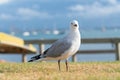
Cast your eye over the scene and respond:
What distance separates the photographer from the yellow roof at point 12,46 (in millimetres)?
16203

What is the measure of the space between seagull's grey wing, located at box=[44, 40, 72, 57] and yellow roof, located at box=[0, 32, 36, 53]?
805 centimetres

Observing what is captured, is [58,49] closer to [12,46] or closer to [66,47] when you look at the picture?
[66,47]

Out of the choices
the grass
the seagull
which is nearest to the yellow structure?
the grass

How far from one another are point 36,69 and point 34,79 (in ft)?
5.00

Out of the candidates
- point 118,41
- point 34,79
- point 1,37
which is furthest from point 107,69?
point 1,37

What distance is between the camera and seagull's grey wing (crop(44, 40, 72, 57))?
7802 millimetres

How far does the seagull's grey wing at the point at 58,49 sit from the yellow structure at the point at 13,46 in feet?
26.4

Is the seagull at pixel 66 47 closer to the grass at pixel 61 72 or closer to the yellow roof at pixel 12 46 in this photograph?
the grass at pixel 61 72

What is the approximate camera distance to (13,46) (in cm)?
1677

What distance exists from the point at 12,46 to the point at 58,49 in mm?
9076

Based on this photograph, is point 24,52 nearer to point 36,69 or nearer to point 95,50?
point 95,50

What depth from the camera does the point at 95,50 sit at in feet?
52.8

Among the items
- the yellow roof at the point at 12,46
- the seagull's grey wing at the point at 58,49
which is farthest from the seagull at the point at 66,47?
the yellow roof at the point at 12,46

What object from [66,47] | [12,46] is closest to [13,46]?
[12,46]
